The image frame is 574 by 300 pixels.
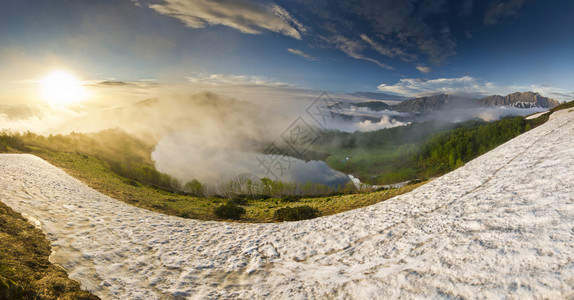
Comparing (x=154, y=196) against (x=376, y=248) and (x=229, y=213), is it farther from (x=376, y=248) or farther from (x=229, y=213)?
(x=376, y=248)

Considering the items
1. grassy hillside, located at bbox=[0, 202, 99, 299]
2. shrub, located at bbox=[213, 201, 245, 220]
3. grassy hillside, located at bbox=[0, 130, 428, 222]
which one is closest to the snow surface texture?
grassy hillside, located at bbox=[0, 202, 99, 299]

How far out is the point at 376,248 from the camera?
775 centimetres

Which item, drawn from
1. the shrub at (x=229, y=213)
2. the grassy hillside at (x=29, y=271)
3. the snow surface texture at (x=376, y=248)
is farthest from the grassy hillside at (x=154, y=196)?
the grassy hillside at (x=29, y=271)

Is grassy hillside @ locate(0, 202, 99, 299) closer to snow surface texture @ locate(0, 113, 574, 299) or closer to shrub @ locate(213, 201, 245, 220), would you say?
snow surface texture @ locate(0, 113, 574, 299)

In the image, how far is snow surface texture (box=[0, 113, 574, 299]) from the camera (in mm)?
4938

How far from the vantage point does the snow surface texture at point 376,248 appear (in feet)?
16.2

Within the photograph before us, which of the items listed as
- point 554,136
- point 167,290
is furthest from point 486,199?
point 167,290

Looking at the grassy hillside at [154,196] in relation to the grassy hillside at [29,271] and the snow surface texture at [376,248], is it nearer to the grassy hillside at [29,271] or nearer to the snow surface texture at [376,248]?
the snow surface texture at [376,248]

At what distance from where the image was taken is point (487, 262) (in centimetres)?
512

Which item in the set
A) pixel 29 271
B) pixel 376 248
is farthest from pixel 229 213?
pixel 376 248

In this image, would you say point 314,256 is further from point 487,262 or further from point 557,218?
point 557,218

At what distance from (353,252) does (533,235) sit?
480 centimetres

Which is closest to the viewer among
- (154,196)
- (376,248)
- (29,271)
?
(29,271)

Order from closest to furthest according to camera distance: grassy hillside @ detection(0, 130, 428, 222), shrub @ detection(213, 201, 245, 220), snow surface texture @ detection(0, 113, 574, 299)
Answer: snow surface texture @ detection(0, 113, 574, 299)
grassy hillside @ detection(0, 130, 428, 222)
shrub @ detection(213, 201, 245, 220)
